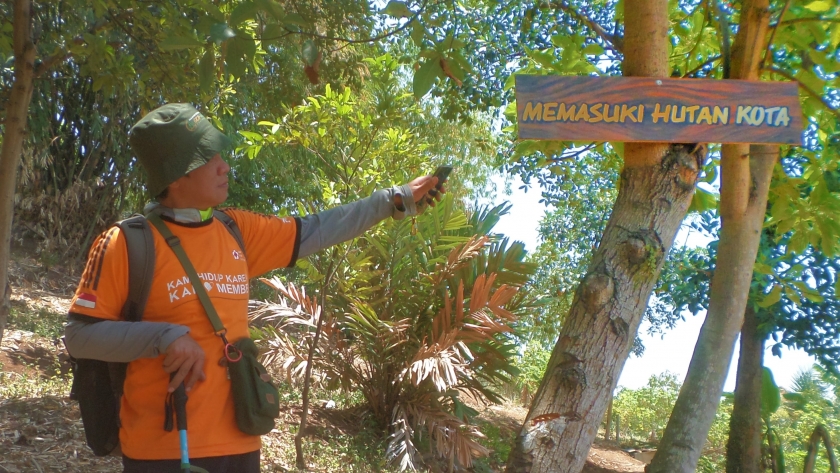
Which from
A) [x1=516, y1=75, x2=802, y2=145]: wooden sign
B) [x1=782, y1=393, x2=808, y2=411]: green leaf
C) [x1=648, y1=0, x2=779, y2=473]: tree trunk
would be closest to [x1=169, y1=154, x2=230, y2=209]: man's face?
[x1=516, y1=75, x2=802, y2=145]: wooden sign

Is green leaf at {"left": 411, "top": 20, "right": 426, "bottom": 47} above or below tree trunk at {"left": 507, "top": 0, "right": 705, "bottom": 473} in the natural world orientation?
above

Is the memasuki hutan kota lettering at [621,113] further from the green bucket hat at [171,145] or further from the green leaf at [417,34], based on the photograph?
the green bucket hat at [171,145]

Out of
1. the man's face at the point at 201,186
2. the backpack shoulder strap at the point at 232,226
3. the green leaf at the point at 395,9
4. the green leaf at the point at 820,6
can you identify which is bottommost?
the backpack shoulder strap at the point at 232,226

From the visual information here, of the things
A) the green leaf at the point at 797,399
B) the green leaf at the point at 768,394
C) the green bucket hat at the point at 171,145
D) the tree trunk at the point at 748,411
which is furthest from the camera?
the green leaf at the point at 797,399

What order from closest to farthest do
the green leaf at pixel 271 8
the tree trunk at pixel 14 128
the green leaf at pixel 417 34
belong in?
the green leaf at pixel 271 8 → the green leaf at pixel 417 34 → the tree trunk at pixel 14 128

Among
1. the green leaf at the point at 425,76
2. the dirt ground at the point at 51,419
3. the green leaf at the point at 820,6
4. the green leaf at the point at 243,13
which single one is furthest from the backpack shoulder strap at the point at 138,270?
the green leaf at the point at 820,6

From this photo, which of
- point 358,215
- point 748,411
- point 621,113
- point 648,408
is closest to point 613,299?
point 621,113

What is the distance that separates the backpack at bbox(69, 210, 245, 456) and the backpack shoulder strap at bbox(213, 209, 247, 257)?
0.84ft

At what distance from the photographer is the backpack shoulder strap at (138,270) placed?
191 centimetres

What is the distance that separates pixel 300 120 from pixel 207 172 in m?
2.94

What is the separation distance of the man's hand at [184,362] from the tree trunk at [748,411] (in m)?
6.34

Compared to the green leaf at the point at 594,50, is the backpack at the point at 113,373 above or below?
below

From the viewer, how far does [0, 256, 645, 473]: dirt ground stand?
162 inches

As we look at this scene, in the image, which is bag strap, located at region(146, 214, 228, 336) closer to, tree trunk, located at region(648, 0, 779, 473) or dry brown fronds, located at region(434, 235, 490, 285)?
tree trunk, located at region(648, 0, 779, 473)
